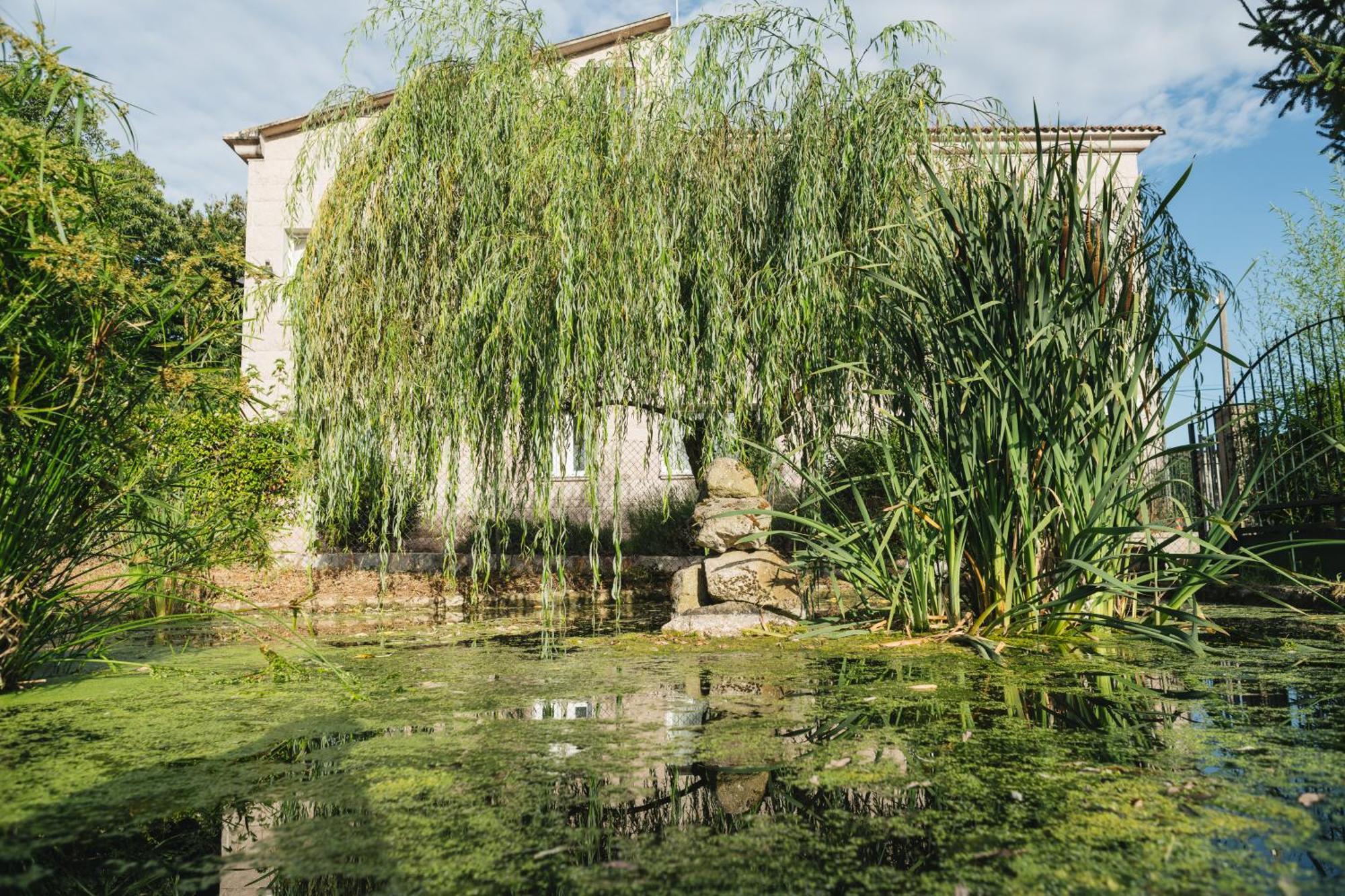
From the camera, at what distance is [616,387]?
5.29 metres

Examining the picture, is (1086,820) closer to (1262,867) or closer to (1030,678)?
(1262,867)

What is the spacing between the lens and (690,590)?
18.2 feet

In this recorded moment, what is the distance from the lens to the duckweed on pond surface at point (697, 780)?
1397 millimetres

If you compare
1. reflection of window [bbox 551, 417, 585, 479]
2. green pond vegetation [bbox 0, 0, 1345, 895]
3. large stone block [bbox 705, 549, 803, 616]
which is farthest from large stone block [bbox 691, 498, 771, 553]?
reflection of window [bbox 551, 417, 585, 479]

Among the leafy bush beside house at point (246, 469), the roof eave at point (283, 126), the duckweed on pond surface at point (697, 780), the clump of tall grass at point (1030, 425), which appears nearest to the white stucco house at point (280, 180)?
the roof eave at point (283, 126)

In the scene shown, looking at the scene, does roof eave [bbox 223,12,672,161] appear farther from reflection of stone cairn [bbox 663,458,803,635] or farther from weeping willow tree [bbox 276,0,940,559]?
reflection of stone cairn [bbox 663,458,803,635]

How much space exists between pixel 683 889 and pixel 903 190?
4.78m

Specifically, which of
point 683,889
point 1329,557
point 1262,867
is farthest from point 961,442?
point 1329,557

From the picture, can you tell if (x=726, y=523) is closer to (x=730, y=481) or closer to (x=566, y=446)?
(x=730, y=481)

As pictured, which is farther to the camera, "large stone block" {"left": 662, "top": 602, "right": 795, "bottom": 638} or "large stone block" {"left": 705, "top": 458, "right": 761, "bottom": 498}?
"large stone block" {"left": 705, "top": 458, "right": 761, "bottom": 498}

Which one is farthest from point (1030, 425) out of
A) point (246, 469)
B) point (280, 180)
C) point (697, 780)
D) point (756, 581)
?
point (280, 180)

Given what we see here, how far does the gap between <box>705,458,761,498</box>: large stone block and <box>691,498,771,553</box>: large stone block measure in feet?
0.13

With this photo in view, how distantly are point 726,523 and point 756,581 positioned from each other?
46 centimetres

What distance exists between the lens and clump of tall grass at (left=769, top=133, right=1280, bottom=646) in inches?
141
